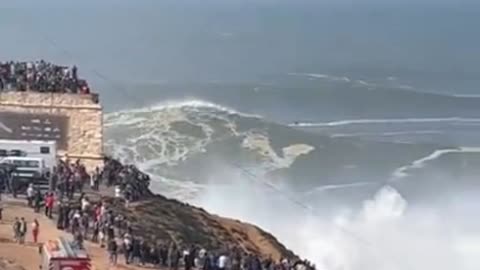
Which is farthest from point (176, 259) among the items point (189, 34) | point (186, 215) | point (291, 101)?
point (189, 34)

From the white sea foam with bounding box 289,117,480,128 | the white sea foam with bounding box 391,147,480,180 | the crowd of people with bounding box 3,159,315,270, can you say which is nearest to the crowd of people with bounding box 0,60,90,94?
the crowd of people with bounding box 3,159,315,270

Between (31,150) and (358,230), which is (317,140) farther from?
(31,150)

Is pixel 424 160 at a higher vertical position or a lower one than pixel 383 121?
lower

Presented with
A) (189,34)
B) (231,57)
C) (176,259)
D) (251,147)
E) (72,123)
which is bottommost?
(176,259)

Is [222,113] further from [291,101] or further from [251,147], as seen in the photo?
[291,101]

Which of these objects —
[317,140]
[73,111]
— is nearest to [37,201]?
[73,111]

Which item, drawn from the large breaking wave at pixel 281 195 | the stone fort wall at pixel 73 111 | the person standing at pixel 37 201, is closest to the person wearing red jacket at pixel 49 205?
the person standing at pixel 37 201
